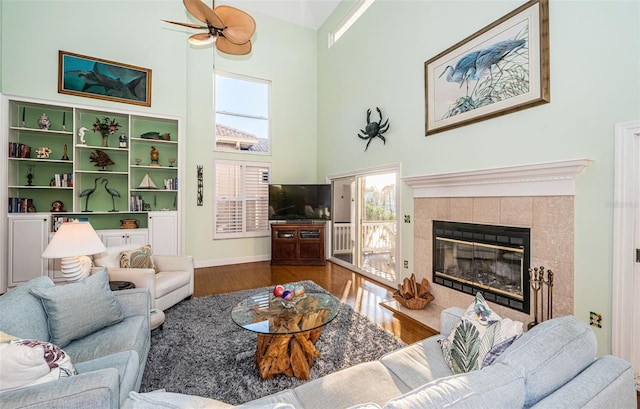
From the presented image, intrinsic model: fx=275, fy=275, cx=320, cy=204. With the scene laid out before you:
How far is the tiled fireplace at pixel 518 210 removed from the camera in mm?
2303

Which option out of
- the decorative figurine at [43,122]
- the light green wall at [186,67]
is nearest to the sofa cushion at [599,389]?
the light green wall at [186,67]

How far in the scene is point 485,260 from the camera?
A: 9.82 feet

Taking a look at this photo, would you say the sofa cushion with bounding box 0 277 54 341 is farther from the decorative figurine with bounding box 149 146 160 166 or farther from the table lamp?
the decorative figurine with bounding box 149 146 160 166

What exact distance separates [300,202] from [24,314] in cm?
446

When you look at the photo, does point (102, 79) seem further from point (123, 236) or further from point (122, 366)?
point (122, 366)

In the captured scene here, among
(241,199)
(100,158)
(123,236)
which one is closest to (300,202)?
(241,199)

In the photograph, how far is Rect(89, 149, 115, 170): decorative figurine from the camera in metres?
4.55

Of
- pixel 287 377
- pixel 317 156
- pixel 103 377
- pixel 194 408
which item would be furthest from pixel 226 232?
pixel 194 408

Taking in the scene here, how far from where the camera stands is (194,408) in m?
0.77

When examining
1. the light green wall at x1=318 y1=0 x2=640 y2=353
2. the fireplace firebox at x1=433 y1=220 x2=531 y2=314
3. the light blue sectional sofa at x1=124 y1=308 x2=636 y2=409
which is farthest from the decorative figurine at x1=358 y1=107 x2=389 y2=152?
the light blue sectional sofa at x1=124 y1=308 x2=636 y2=409

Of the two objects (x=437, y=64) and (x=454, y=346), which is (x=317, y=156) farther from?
(x=454, y=346)

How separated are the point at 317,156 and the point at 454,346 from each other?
18.0 ft

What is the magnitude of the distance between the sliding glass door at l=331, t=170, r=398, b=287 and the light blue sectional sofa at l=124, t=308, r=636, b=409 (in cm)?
298

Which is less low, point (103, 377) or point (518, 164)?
point (518, 164)
